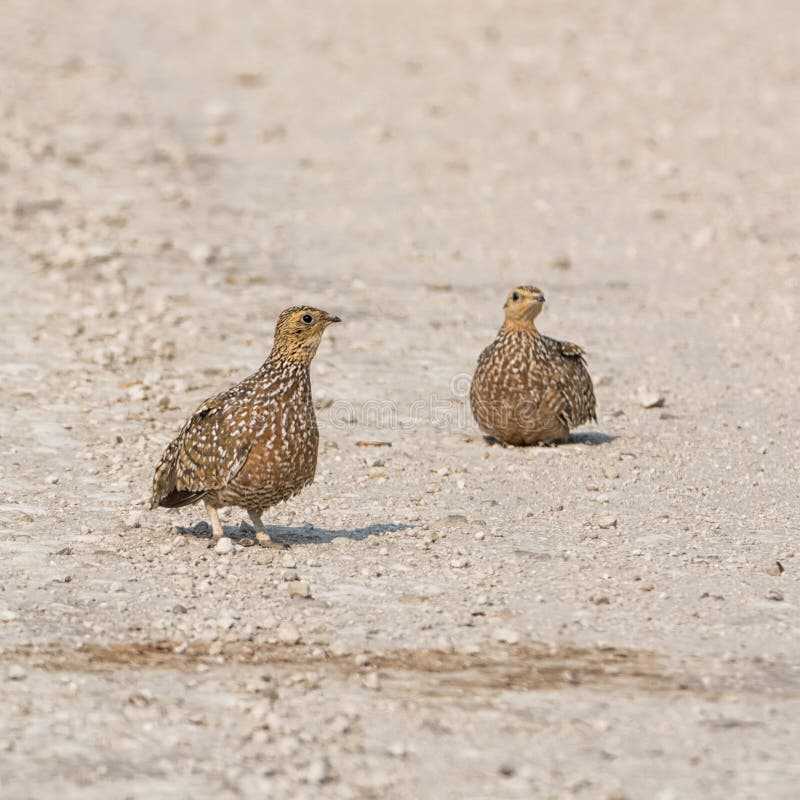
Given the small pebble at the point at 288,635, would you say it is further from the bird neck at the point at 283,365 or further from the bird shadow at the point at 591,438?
the bird shadow at the point at 591,438

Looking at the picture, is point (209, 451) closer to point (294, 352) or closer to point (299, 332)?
point (294, 352)

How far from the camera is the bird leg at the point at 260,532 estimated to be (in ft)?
29.5

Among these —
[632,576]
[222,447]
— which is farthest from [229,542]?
[632,576]

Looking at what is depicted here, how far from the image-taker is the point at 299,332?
910 centimetres

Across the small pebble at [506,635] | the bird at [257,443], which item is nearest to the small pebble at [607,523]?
the bird at [257,443]

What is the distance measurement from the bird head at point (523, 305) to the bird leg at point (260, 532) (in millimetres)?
2884

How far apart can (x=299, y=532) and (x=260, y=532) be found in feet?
1.59

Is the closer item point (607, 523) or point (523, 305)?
point (607, 523)

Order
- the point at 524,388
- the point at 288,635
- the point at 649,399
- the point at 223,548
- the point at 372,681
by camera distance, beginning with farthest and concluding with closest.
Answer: the point at 649,399, the point at 524,388, the point at 223,548, the point at 288,635, the point at 372,681

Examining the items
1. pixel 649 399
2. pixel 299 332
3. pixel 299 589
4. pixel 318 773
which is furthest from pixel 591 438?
pixel 318 773

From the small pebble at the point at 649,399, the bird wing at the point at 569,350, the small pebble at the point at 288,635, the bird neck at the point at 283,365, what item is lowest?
the small pebble at the point at 288,635

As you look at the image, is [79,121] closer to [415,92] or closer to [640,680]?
[415,92]

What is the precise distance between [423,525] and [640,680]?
260 centimetres

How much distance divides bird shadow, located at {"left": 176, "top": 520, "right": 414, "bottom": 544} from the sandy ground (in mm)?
28
